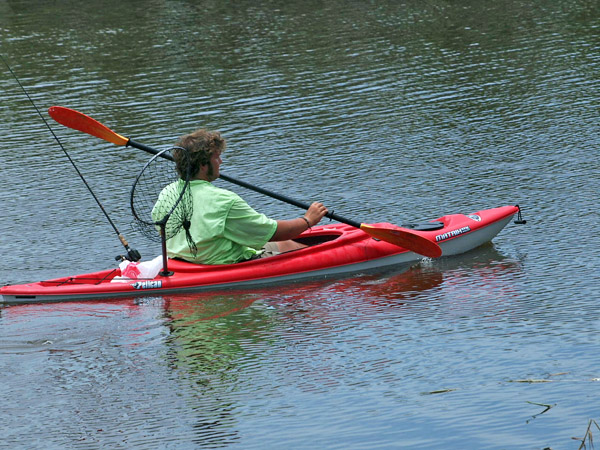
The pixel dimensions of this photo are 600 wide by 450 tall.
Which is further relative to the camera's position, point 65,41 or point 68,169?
point 65,41

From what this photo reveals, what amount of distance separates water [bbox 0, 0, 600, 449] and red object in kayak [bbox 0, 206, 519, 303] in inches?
4.7

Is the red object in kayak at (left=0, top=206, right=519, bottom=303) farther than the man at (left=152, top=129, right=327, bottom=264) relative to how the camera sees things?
Yes

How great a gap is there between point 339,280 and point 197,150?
151 cm

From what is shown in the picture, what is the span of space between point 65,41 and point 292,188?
13.1 metres

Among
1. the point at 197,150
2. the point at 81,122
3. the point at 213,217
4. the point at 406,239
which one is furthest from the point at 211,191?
the point at 81,122

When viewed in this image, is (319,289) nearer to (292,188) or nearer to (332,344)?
(332,344)

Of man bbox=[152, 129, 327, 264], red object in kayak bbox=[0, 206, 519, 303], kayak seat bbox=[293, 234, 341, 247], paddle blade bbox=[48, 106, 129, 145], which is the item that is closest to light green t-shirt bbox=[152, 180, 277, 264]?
man bbox=[152, 129, 327, 264]

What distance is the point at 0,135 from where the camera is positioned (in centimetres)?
1397

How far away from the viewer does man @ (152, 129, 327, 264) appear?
23.8 ft

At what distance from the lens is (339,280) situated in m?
7.84

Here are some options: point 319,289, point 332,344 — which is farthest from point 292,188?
point 332,344

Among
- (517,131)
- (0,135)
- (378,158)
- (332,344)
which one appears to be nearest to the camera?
(332,344)

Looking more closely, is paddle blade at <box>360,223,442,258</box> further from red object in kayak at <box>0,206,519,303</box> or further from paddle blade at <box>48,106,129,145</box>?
paddle blade at <box>48,106,129,145</box>

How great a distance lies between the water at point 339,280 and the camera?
5.32m
